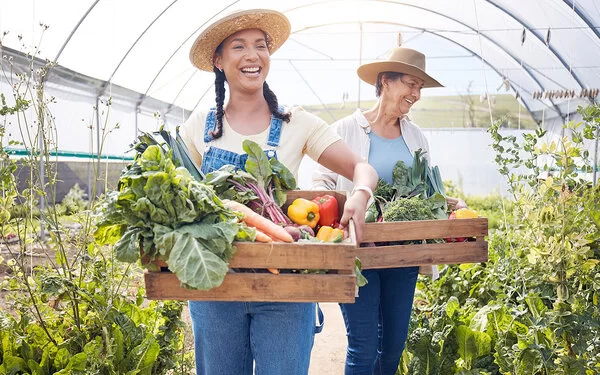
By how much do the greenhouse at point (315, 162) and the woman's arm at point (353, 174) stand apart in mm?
171

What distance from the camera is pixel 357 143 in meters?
3.17

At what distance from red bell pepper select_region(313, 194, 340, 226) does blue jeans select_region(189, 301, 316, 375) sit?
0.32 meters

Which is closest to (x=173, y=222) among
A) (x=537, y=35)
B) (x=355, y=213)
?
(x=355, y=213)

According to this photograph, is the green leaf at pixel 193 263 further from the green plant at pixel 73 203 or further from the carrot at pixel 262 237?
the green plant at pixel 73 203

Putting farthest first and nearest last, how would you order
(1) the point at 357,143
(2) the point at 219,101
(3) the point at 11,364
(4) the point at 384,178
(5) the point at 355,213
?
(1) the point at 357,143 < (4) the point at 384,178 < (3) the point at 11,364 < (2) the point at 219,101 < (5) the point at 355,213

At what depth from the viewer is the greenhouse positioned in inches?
98.7

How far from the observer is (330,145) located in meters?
2.22

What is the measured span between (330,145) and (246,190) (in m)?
0.40

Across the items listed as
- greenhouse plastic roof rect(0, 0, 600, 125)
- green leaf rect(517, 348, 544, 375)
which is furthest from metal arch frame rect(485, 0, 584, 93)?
green leaf rect(517, 348, 544, 375)

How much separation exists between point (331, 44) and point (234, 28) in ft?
34.9

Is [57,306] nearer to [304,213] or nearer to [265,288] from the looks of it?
[304,213]

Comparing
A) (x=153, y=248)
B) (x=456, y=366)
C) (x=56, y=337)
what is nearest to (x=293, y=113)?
(x=153, y=248)

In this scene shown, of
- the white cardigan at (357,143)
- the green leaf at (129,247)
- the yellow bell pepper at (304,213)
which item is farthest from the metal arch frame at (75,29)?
the green leaf at (129,247)

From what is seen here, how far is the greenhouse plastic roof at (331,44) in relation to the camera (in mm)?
7289
